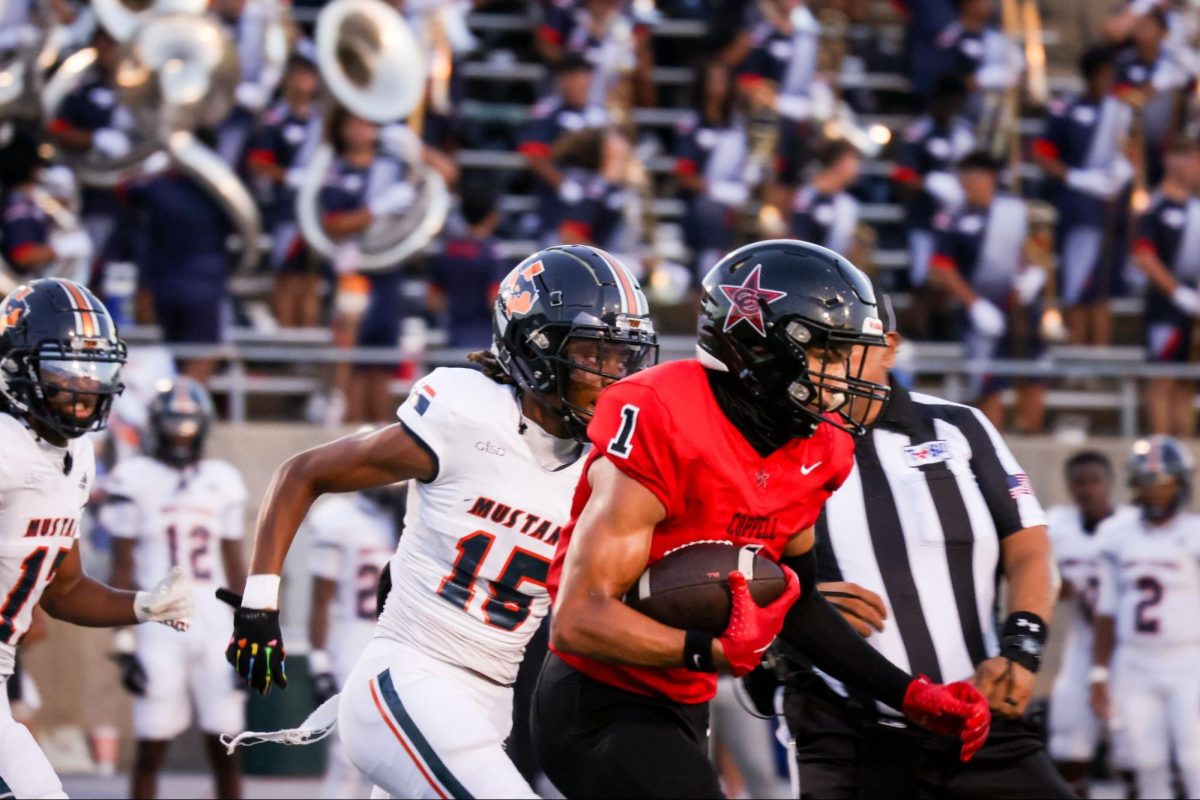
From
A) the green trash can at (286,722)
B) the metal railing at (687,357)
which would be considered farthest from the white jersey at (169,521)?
the metal railing at (687,357)

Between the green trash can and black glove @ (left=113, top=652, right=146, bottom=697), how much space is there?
1424mm

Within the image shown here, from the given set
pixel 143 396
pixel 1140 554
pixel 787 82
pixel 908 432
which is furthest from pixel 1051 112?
pixel 908 432

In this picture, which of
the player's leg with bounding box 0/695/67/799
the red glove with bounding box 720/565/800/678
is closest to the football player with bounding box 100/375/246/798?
the player's leg with bounding box 0/695/67/799

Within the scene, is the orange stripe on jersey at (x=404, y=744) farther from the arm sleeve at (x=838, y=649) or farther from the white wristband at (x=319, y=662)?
the white wristband at (x=319, y=662)

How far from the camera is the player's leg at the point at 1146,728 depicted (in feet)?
26.2

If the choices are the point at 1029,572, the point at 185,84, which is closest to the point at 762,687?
the point at 1029,572

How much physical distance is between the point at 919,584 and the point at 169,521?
4.13 m

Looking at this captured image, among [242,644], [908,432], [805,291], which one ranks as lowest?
[242,644]

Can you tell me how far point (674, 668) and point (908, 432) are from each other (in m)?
1.33

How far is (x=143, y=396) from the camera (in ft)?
30.5

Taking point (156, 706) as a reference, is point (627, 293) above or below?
above

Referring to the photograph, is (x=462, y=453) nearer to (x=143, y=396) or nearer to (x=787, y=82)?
(x=143, y=396)

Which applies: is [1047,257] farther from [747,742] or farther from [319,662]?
[319,662]

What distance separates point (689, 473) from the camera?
11.8 feet
